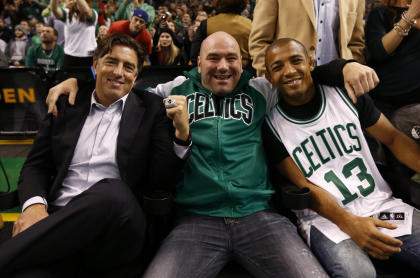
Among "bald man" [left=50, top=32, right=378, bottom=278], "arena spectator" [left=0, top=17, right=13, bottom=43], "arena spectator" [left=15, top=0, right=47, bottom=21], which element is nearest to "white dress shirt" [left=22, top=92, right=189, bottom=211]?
"bald man" [left=50, top=32, right=378, bottom=278]

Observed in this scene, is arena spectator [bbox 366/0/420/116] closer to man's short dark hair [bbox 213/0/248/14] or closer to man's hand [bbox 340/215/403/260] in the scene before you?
man's hand [bbox 340/215/403/260]

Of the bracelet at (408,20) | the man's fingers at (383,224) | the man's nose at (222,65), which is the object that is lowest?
the man's fingers at (383,224)

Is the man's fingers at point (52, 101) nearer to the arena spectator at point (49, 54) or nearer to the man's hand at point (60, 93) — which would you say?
the man's hand at point (60, 93)

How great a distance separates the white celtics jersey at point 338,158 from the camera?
1740mm

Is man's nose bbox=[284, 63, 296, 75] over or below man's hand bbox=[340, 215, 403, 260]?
over

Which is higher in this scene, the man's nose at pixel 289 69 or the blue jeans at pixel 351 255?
the man's nose at pixel 289 69

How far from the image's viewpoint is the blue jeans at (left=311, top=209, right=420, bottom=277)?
143 centimetres

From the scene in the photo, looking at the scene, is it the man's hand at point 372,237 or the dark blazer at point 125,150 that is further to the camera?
the dark blazer at point 125,150

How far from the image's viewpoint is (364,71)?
1.68 metres

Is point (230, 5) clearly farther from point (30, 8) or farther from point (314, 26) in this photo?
point (30, 8)

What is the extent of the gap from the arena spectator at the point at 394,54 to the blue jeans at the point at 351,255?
84 centimetres

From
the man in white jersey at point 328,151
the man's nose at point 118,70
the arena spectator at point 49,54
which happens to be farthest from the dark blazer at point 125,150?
the arena spectator at point 49,54

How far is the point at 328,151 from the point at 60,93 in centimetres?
151

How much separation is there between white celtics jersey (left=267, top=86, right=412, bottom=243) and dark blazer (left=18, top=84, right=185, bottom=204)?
67cm
